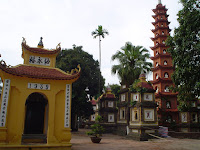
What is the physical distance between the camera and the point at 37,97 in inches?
516

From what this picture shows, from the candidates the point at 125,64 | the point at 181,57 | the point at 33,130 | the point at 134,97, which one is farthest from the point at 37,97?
the point at 125,64

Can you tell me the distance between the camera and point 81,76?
2905 centimetres

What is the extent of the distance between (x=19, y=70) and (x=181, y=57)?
412 inches

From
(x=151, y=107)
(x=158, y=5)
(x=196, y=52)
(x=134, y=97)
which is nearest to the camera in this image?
(x=196, y=52)

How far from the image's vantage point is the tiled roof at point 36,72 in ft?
35.1

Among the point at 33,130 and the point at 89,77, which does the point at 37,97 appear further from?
the point at 89,77

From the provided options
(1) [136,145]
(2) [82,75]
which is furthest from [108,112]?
(1) [136,145]

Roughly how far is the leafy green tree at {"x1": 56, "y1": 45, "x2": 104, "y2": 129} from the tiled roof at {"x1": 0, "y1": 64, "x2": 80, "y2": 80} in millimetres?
15878

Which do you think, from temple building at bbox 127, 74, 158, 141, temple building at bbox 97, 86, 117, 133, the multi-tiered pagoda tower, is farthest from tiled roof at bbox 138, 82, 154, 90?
temple building at bbox 97, 86, 117, 133

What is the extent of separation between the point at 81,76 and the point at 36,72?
17.5 meters

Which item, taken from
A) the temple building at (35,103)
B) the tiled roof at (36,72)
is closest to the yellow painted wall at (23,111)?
the temple building at (35,103)

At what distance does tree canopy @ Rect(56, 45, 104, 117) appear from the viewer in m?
28.5

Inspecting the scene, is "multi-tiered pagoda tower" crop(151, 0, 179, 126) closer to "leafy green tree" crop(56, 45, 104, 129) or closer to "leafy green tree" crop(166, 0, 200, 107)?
"leafy green tree" crop(56, 45, 104, 129)

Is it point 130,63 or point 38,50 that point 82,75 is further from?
point 38,50
